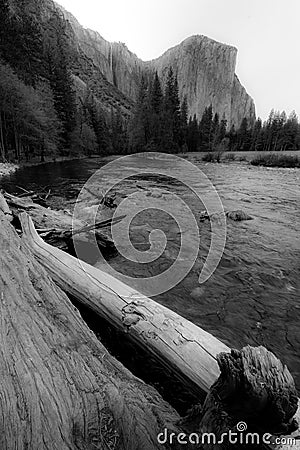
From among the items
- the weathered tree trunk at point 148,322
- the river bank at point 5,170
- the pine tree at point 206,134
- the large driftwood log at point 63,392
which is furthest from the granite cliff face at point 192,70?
the large driftwood log at point 63,392

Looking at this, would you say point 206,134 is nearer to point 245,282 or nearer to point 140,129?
point 140,129

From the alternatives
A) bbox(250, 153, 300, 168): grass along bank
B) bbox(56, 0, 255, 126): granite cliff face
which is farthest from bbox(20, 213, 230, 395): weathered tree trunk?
bbox(56, 0, 255, 126): granite cliff face

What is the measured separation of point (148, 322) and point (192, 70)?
187 m

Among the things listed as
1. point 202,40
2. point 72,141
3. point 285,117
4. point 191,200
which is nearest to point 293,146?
point 285,117

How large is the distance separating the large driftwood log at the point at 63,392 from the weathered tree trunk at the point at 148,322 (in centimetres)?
31

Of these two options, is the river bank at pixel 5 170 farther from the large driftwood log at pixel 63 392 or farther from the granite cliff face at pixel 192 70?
the granite cliff face at pixel 192 70

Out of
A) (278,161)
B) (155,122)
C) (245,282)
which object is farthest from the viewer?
(155,122)

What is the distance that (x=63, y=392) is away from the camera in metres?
1.59

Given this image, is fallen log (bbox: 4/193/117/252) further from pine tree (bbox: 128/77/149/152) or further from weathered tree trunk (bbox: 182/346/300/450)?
pine tree (bbox: 128/77/149/152)

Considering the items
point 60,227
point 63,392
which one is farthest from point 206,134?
point 63,392

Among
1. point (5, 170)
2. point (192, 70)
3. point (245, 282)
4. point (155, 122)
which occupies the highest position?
point (192, 70)

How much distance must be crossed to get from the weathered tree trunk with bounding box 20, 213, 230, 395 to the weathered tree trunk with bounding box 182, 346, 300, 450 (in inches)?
19.4

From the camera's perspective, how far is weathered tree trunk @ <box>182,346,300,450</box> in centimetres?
113

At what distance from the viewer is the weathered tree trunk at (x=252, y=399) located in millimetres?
1127
